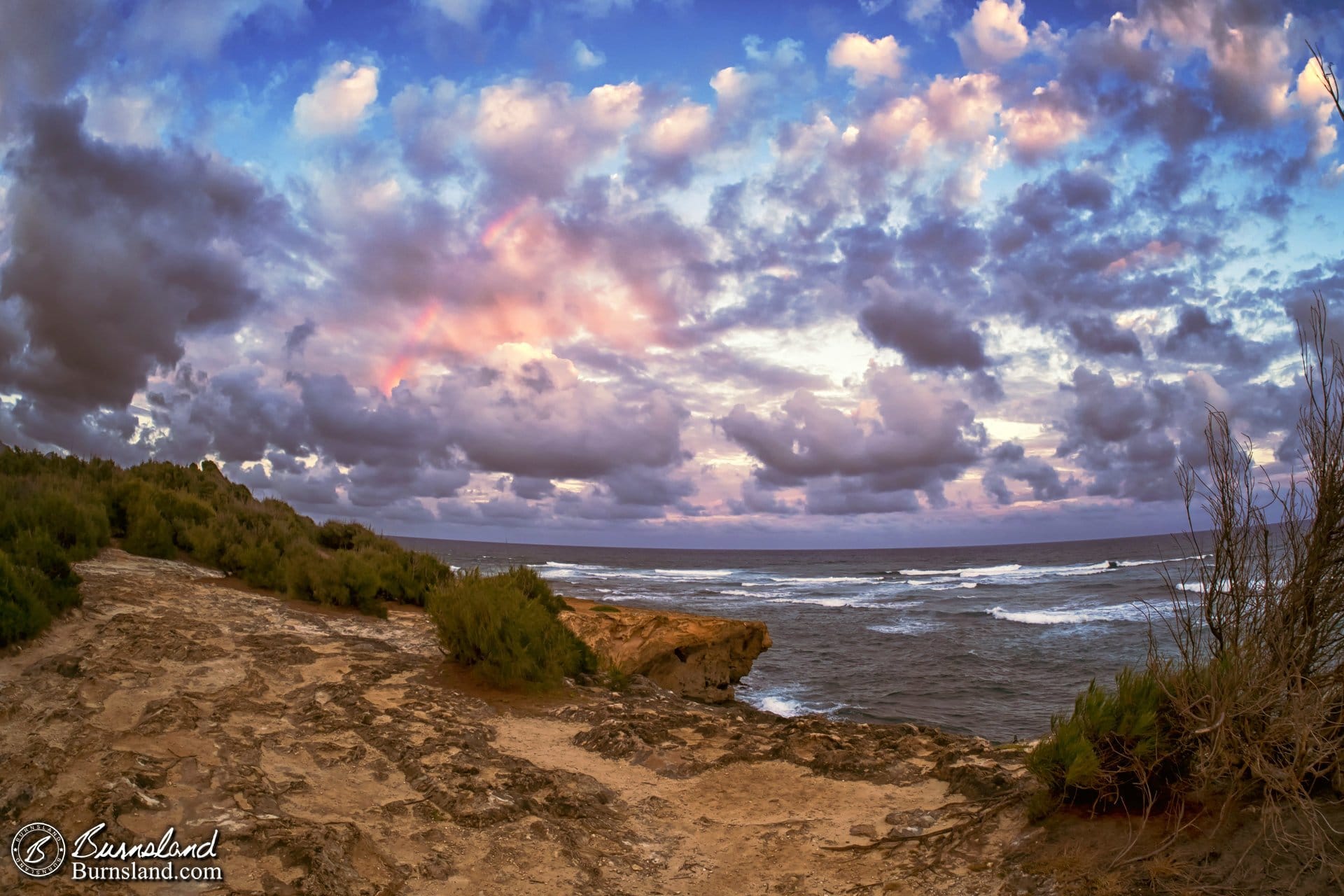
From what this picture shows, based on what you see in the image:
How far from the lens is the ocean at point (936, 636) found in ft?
50.5

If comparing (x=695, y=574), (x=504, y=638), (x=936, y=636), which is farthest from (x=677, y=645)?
(x=695, y=574)

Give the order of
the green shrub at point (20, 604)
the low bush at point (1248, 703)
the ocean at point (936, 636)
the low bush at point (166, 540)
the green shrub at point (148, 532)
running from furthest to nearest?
the ocean at point (936, 636) → the green shrub at point (148, 532) → the low bush at point (166, 540) → the green shrub at point (20, 604) → the low bush at point (1248, 703)

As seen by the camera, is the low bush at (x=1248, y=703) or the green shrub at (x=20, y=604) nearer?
the low bush at (x=1248, y=703)

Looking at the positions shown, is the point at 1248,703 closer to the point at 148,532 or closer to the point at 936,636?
the point at 148,532

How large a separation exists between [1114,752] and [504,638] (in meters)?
6.09

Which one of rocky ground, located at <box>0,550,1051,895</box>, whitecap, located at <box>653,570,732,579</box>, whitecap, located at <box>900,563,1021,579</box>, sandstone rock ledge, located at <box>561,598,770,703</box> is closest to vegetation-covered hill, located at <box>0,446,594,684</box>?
rocky ground, located at <box>0,550,1051,895</box>

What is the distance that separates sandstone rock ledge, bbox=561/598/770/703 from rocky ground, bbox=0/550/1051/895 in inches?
145

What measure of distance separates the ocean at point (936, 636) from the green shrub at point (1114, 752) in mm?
623

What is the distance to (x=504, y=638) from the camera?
8.55m

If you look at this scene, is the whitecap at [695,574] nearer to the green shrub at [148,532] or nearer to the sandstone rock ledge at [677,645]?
the sandstone rock ledge at [677,645]

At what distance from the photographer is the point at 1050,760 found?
461 centimetres

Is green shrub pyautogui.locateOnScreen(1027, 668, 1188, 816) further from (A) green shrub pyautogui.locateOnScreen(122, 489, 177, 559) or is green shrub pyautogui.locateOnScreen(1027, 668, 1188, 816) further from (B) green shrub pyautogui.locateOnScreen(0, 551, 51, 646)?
(A) green shrub pyautogui.locateOnScreen(122, 489, 177, 559)

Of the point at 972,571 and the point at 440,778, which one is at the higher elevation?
the point at 440,778

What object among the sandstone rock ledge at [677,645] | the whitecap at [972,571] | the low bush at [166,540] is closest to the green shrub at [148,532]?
the low bush at [166,540]
